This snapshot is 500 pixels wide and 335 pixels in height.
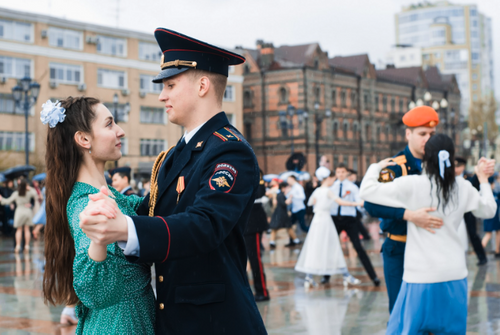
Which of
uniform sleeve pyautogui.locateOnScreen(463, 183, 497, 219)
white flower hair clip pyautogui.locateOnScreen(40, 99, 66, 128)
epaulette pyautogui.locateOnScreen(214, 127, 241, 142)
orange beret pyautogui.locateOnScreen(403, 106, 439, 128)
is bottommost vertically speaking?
uniform sleeve pyautogui.locateOnScreen(463, 183, 497, 219)

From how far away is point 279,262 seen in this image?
1384 centimetres

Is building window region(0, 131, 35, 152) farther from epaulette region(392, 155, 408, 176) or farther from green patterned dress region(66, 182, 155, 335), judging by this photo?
green patterned dress region(66, 182, 155, 335)

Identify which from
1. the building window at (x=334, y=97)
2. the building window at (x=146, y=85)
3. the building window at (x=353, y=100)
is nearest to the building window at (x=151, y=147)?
the building window at (x=146, y=85)

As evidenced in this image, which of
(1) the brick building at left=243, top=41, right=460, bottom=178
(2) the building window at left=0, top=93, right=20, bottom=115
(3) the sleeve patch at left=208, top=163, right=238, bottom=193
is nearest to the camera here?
(3) the sleeve patch at left=208, top=163, right=238, bottom=193

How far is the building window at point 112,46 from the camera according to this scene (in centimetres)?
4503

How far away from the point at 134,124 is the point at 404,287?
43.4m

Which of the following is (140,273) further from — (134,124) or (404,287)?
(134,124)

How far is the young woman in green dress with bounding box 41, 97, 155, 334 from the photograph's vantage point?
2779 millimetres

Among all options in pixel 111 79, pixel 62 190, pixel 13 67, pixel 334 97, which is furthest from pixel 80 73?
pixel 62 190

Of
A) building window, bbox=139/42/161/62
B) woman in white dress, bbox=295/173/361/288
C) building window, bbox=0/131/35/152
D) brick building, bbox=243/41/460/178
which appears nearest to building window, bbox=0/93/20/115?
building window, bbox=0/131/35/152

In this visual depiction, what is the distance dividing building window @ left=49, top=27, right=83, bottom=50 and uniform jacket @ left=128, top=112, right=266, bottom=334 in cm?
4249

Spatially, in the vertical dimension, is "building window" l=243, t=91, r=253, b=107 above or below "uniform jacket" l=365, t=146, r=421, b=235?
above

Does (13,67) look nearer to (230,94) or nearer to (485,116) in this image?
(230,94)

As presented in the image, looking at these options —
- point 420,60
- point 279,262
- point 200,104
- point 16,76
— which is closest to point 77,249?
point 200,104
